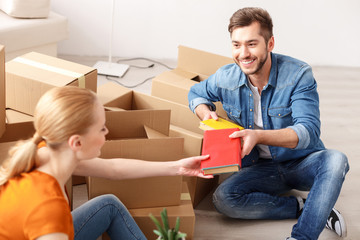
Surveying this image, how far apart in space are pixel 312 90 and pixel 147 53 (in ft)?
6.69

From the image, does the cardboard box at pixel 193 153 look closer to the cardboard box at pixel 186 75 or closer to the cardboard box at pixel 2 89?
the cardboard box at pixel 186 75

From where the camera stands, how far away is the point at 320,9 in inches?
149

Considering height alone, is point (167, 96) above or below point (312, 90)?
below

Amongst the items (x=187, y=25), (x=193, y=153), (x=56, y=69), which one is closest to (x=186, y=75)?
(x=193, y=153)

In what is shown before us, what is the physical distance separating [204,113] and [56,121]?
891mm

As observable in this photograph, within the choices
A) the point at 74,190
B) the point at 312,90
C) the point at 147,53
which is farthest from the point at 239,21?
the point at 147,53

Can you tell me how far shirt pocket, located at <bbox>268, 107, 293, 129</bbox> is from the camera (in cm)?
201

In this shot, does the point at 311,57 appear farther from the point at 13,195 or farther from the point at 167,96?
the point at 13,195

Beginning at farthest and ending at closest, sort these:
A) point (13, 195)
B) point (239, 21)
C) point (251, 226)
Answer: point (251, 226) < point (239, 21) < point (13, 195)

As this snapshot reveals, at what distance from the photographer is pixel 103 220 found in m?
1.64


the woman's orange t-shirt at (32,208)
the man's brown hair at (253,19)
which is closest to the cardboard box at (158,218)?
the woman's orange t-shirt at (32,208)

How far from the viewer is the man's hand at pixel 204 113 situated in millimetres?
1994

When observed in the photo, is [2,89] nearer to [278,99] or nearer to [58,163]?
[58,163]

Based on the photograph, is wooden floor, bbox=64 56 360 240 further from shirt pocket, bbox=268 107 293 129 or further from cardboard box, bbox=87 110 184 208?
shirt pocket, bbox=268 107 293 129
